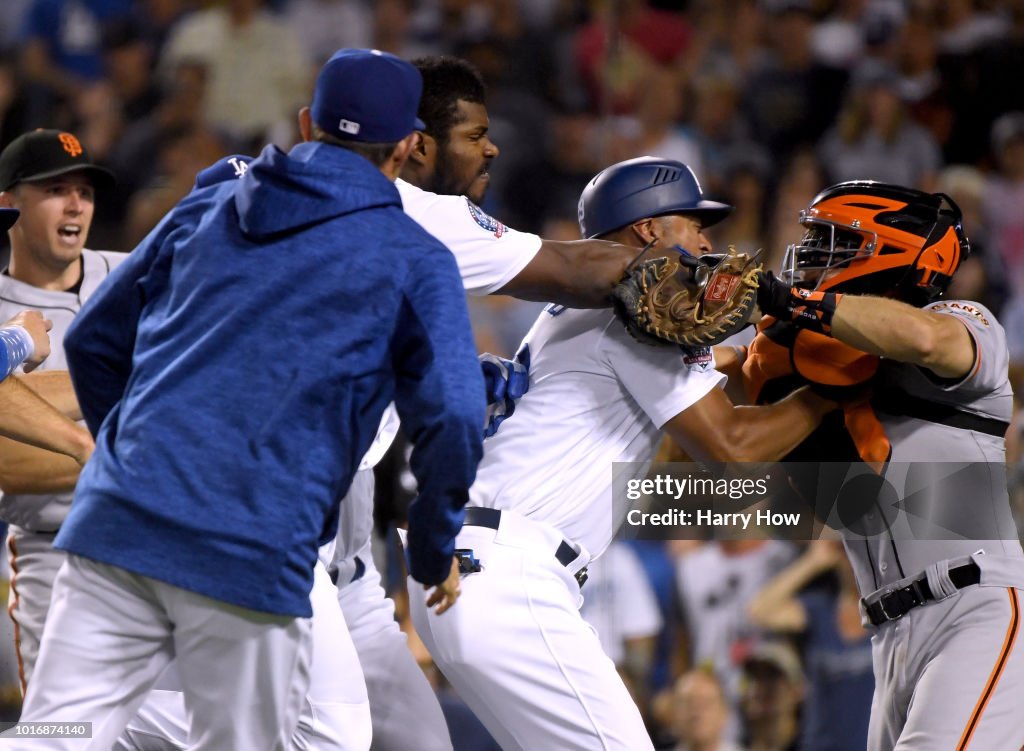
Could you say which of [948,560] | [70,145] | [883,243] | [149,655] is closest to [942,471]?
[948,560]

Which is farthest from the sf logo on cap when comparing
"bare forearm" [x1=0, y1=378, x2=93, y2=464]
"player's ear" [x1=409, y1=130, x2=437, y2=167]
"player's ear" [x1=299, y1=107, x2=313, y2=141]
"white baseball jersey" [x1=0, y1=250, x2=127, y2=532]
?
"player's ear" [x1=299, y1=107, x2=313, y2=141]

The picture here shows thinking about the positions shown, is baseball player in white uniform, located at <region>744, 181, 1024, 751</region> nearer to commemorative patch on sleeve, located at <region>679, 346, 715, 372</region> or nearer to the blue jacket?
commemorative patch on sleeve, located at <region>679, 346, 715, 372</region>

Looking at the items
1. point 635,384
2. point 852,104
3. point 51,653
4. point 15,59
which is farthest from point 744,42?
point 51,653

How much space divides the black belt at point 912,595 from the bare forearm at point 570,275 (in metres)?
1.18

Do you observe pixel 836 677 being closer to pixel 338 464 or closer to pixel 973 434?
pixel 973 434

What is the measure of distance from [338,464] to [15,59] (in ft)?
20.6

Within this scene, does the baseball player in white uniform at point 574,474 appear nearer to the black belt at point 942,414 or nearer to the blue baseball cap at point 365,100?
the black belt at point 942,414

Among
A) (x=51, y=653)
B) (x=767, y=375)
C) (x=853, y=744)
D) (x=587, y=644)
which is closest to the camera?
(x=51, y=653)

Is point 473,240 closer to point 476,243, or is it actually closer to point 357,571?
point 476,243

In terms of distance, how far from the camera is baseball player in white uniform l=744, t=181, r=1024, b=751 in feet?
11.4

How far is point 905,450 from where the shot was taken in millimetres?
3740

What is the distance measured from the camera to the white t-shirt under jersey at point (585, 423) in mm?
3430

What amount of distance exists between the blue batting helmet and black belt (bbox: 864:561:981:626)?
1.19m
